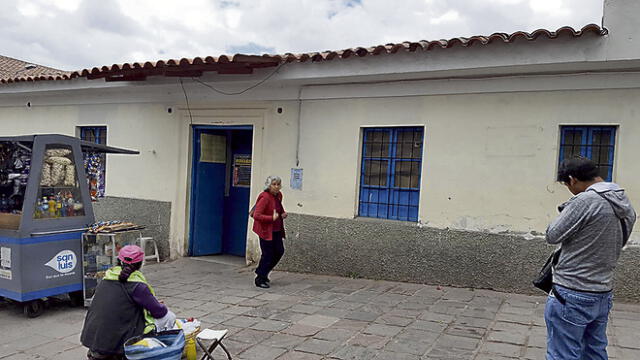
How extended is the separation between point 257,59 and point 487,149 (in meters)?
3.47

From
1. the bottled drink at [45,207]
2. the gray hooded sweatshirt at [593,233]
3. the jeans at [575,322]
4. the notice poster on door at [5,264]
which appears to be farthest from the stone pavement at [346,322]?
the gray hooded sweatshirt at [593,233]

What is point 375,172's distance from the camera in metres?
7.68

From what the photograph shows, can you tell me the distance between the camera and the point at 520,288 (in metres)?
6.59

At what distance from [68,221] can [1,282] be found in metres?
0.95

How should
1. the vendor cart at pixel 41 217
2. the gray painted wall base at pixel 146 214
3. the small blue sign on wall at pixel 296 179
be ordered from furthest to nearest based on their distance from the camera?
the gray painted wall base at pixel 146 214, the small blue sign on wall at pixel 296 179, the vendor cart at pixel 41 217

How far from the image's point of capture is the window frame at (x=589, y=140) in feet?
20.4

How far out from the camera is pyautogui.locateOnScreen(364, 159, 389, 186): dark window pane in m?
7.60

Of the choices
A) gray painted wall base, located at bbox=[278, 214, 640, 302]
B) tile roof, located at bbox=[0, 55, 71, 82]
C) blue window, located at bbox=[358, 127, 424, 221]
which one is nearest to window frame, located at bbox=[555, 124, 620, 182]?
gray painted wall base, located at bbox=[278, 214, 640, 302]

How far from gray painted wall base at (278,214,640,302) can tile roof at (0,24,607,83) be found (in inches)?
96.6

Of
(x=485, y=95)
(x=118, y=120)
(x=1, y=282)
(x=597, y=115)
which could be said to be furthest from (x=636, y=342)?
(x=118, y=120)

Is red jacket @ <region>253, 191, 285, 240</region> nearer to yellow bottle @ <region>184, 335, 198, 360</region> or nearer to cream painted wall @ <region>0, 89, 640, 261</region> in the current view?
cream painted wall @ <region>0, 89, 640, 261</region>

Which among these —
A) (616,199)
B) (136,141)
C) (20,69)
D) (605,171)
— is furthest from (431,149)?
(20,69)

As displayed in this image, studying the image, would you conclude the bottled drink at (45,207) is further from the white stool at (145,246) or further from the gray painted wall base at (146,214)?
the gray painted wall base at (146,214)

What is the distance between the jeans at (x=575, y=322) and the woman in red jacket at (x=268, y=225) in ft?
13.9
